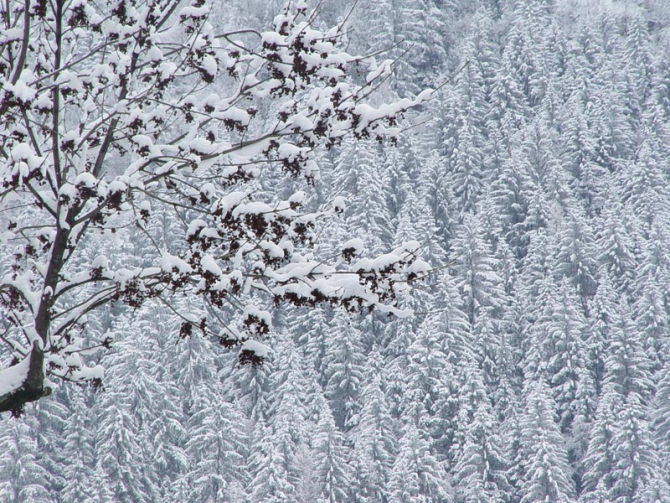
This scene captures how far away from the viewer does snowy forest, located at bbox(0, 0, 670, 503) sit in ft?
171

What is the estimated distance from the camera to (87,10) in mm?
4652

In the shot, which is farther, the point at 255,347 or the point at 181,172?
the point at 181,172

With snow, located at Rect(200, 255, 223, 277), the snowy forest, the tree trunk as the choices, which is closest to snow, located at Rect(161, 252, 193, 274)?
snow, located at Rect(200, 255, 223, 277)

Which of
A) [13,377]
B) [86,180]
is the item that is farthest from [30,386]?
[86,180]

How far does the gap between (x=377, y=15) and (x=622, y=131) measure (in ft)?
169

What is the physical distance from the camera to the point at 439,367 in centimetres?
6169

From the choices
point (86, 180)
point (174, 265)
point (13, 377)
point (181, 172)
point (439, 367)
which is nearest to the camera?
point (86, 180)

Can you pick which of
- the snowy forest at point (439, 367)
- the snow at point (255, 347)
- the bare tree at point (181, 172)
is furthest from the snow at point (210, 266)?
the snowy forest at point (439, 367)

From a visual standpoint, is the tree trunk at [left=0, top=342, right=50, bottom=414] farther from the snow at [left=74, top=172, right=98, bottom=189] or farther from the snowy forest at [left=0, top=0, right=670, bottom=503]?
the snowy forest at [left=0, top=0, right=670, bottom=503]

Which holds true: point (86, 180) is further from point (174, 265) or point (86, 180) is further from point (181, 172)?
point (181, 172)

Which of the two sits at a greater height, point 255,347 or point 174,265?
point 174,265

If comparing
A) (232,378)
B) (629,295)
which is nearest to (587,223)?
(629,295)

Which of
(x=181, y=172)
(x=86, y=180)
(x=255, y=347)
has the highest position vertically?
(x=181, y=172)

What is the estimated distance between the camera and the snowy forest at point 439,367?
171ft
